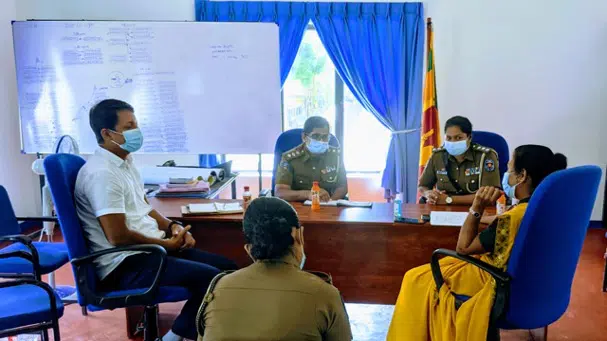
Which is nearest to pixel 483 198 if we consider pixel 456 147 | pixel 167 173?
pixel 456 147

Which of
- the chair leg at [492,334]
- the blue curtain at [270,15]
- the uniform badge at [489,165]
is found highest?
the blue curtain at [270,15]

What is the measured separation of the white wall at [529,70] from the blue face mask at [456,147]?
1640 millimetres

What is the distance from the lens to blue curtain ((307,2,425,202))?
422 cm

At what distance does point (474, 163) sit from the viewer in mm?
2865

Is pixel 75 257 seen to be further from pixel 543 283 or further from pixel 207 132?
pixel 207 132

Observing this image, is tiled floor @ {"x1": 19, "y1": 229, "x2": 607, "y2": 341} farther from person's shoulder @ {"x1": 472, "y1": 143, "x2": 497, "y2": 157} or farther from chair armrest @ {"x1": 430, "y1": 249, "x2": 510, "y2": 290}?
person's shoulder @ {"x1": 472, "y1": 143, "x2": 497, "y2": 157}

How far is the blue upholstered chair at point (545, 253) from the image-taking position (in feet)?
5.20

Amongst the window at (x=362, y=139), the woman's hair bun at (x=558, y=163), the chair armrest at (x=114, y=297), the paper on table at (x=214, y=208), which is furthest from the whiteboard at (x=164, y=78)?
the woman's hair bun at (x=558, y=163)

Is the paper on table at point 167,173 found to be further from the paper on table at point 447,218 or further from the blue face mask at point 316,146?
the paper on table at point 447,218

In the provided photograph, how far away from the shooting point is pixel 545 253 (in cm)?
165

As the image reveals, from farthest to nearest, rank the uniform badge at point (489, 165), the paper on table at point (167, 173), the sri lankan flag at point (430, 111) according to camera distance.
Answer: the sri lankan flag at point (430, 111), the paper on table at point (167, 173), the uniform badge at point (489, 165)

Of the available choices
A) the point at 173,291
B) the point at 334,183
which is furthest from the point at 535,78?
the point at 173,291

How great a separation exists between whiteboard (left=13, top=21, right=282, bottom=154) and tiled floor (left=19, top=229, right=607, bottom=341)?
1.60 meters

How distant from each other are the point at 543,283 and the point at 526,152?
484mm
